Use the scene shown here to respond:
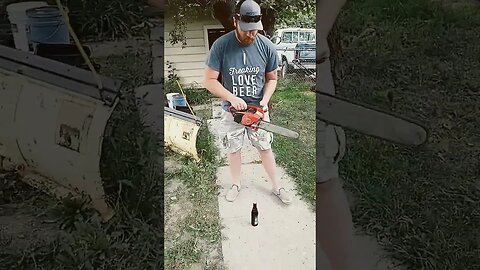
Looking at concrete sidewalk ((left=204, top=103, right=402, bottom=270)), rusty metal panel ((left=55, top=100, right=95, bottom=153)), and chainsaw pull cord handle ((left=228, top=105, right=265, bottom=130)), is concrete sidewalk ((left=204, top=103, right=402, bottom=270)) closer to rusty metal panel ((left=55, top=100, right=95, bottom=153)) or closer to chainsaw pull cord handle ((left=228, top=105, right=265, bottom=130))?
chainsaw pull cord handle ((left=228, top=105, right=265, bottom=130))

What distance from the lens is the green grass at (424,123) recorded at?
188 centimetres

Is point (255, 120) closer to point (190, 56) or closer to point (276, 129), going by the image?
point (276, 129)

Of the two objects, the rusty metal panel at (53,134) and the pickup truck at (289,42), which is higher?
the pickup truck at (289,42)

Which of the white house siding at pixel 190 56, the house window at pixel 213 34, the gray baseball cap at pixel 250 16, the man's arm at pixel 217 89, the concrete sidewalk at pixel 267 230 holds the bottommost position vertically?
the concrete sidewalk at pixel 267 230

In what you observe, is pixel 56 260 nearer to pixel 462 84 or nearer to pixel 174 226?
pixel 174 226

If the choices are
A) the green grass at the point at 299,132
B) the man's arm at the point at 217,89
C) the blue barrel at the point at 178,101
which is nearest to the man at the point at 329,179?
the green grass at the point at 299,132

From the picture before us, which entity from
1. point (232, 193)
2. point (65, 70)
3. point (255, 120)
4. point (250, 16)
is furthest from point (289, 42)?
point (65, 70)

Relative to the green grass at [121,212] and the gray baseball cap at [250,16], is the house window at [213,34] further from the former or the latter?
the green grass at [121,212]

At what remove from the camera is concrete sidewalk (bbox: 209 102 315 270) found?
1909 mm

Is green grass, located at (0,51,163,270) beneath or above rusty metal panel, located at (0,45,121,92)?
beneath

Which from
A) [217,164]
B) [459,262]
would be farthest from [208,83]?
[459,262]

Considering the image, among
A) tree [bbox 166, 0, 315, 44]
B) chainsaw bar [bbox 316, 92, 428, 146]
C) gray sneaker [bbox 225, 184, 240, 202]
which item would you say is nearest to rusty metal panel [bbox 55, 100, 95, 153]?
tree [bbox 166, 0, 315, 44]

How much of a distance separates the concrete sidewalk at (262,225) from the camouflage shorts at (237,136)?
0.7 inches

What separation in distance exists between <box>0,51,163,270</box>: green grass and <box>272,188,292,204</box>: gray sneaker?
0.33 metres
